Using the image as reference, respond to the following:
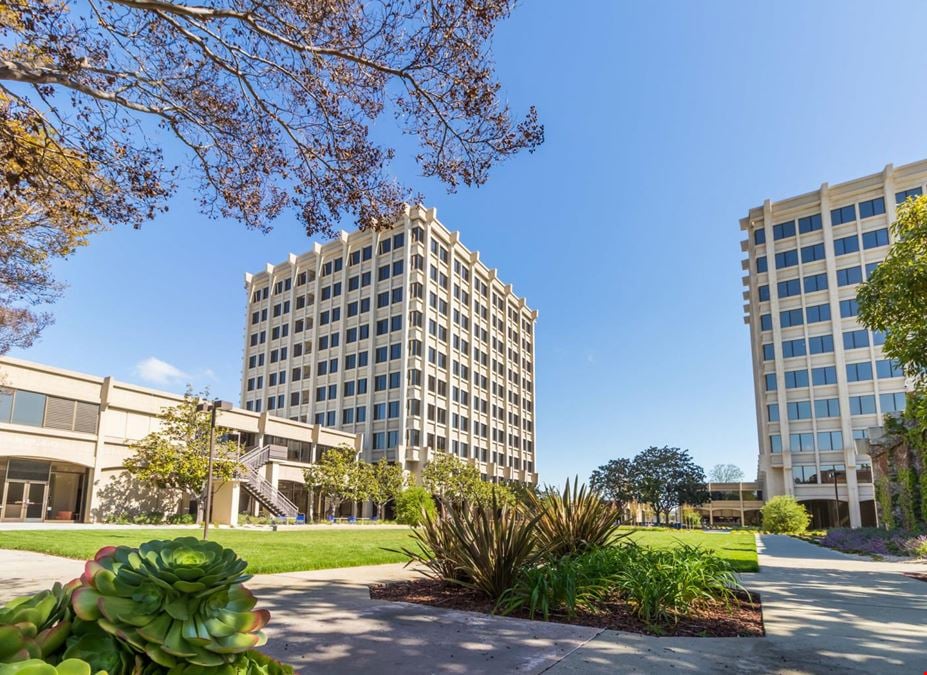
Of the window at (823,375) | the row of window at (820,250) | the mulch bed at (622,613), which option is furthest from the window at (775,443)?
the mulch bed at (622,613)

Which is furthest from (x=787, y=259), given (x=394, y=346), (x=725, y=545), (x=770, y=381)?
(x=725, y=545)

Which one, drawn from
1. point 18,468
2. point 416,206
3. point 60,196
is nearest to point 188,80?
point 60,196

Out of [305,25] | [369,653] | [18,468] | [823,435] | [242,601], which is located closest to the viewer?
[242,601]

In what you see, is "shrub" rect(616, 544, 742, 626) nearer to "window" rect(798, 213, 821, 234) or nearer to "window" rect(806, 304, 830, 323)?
"window" rect(806, 304, 830, 323)

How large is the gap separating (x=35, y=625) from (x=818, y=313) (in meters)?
67.6

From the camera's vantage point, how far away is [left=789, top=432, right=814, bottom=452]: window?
57219 mm

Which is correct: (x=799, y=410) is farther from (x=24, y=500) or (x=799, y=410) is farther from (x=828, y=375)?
(x=24, y=500)

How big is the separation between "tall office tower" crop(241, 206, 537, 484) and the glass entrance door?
2787 centimetres

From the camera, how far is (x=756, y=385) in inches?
2621

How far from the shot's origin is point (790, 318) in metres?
60.3

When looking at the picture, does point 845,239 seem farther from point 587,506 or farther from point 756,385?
point 587,506

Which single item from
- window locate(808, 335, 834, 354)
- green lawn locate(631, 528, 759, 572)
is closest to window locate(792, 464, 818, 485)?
window locate(808, 335, 834, 354)

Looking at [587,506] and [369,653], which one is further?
[587,506]

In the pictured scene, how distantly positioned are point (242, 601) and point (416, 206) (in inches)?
324
